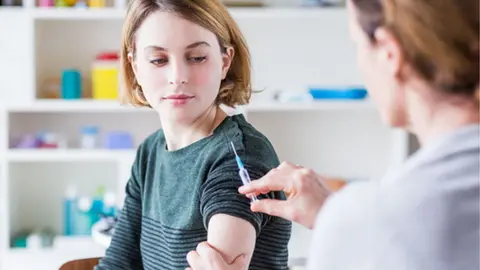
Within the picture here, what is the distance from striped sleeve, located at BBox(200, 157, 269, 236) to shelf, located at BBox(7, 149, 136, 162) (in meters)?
1.93

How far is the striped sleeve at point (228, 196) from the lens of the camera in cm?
105

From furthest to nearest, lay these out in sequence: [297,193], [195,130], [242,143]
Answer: [195,130]
[242,143]
[297,193]

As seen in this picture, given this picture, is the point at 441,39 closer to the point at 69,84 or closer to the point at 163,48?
the point at 163,48

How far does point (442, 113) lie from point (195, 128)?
21.5 inches

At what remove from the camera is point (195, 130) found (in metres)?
1.24

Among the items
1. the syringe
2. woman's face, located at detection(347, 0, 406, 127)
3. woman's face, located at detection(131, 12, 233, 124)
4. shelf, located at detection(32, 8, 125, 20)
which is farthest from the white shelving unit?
woman's face, located at detection(347, 0, 406, 127)

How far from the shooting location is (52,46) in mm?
3182

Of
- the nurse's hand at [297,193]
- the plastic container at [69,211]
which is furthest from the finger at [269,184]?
the plastic container at [69,211]

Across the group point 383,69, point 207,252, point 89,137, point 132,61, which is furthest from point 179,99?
point 89,137

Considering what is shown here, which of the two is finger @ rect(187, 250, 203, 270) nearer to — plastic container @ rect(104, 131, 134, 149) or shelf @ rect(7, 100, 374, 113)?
shelf @ rect(7, 100, 374, 113)

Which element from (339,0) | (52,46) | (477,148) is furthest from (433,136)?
(52,46)

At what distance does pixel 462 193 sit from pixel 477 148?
0.15 feet

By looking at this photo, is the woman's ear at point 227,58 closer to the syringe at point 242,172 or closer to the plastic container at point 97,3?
the syringe at point 242,172

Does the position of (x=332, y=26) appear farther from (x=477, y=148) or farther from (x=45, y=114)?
(x=477, y=148)
